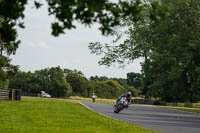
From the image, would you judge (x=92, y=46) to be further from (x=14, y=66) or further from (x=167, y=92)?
(x=167, y=92)

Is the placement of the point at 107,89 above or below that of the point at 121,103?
above

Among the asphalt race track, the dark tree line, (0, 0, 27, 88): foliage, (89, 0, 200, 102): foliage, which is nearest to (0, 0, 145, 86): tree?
(0, 0, 27, 88): foliage

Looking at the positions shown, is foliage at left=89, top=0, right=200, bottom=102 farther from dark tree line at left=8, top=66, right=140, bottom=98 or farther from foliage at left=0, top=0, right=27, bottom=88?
dark tree line at left=8, top=66, right=140, bottom=98

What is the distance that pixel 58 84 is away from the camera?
10944cm

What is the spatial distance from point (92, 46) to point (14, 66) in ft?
39.6

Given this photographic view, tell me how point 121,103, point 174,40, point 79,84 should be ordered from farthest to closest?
point 79,84 < point 174,40 < point 121,103

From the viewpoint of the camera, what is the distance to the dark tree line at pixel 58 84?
110m

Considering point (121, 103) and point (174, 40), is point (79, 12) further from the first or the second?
point (174, 40)

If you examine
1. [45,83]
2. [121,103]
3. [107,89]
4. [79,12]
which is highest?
[45,83]

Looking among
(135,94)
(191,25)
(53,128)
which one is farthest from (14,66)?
(135,94)

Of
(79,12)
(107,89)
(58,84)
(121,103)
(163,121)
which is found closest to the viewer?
(79,12)

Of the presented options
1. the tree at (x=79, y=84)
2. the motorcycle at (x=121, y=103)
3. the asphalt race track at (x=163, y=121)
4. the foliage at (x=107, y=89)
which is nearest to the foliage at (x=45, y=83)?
the tree at (x=79, y=84)

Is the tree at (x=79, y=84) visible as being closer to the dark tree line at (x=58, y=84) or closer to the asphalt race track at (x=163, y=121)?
the dark tree line at (x=58, y=84)

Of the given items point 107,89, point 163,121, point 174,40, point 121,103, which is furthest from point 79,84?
point 163,121
